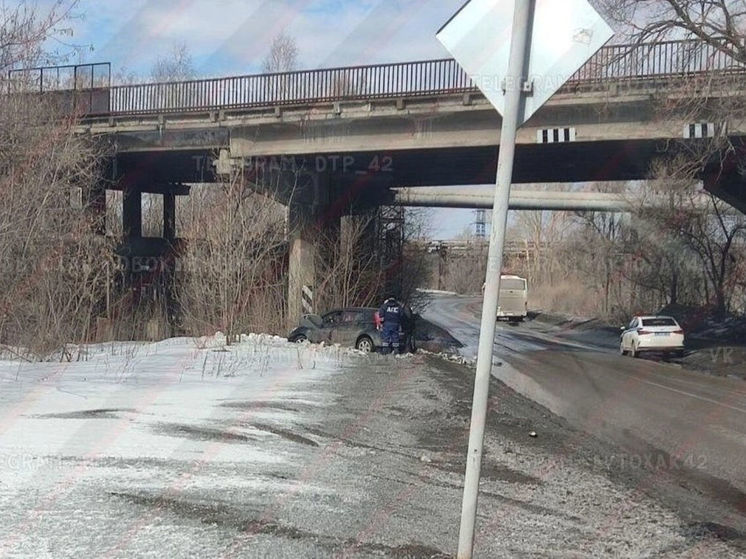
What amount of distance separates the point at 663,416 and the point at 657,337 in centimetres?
1671

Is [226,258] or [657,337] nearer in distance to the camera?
[226,258]

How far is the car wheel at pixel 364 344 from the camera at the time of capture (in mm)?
25195

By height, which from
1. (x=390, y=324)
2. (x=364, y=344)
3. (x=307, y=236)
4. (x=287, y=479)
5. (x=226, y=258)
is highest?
(x=307, y=236)

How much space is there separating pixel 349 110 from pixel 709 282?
25224 millimetres

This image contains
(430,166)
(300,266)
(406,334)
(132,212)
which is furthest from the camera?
(132,212)

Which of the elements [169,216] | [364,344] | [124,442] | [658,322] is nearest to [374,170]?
[364,344]

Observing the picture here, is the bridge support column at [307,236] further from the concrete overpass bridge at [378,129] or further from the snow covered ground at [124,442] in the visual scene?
the snow covered ground at [124,442]

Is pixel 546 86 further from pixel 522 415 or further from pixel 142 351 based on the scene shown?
pixel 142 351

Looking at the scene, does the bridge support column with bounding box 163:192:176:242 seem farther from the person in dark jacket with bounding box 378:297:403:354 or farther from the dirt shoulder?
the dirt shoulder

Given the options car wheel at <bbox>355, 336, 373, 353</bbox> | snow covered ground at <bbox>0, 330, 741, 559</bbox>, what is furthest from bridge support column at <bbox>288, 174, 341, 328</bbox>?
snow covered ground at <bbox>0, 330, 741, 559</bbox>

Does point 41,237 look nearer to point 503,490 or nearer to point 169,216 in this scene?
point 503,490

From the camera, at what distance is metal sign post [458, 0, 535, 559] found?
400cm

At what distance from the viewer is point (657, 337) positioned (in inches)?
1147

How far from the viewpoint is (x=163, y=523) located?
510cm
